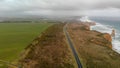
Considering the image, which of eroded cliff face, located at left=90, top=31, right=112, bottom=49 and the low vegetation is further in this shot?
eroded cliff face, located at left=90, top=31, right=112, bottom=49

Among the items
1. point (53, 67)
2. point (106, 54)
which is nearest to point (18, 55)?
point (53, 67)

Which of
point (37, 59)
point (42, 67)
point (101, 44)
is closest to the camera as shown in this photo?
point (42, 67)

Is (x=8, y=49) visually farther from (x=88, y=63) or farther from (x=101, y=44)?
(x=101, y=44)

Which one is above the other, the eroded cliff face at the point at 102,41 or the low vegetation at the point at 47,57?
the low vegetation at the point at 47,57

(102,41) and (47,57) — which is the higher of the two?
(47,57)

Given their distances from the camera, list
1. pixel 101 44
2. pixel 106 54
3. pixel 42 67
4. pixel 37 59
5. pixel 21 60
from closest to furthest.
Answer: pixel 42 67 → pixel 21 60 → pixel 37 59 → pixel 106 54 → pixel 101 44

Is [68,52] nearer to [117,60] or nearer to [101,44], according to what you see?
[117,60]

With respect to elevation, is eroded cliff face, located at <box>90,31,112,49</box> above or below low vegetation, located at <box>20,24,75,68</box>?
below

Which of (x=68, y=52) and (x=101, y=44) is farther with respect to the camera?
(x=101, y=44)

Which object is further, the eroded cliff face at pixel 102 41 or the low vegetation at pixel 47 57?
the eroded cliff face at pixel 102 41

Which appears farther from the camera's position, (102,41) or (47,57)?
(102,41)
